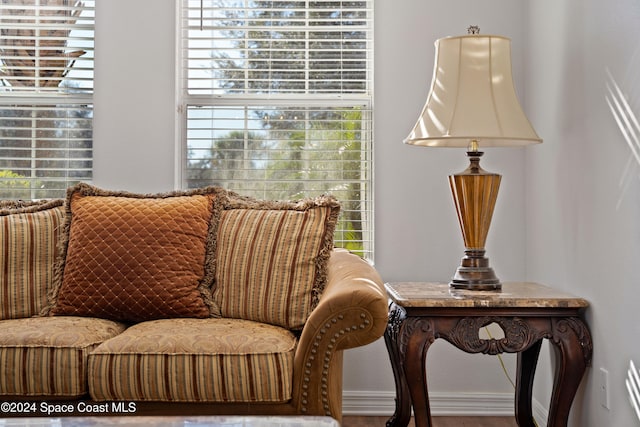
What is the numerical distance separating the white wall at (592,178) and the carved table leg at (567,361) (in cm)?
4

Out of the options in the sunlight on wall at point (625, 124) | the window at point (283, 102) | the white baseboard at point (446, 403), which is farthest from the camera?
the window at point (283, 102)

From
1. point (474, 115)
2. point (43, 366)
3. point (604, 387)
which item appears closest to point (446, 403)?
point (604, 387)

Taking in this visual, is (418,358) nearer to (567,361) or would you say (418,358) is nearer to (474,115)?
(567,361)

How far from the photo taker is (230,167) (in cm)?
327

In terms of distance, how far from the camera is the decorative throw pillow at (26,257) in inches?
103

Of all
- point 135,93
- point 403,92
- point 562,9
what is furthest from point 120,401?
point 562,9

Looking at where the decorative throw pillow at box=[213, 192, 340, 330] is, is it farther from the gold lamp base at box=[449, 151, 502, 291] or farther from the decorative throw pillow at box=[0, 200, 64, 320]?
the decorative throw pillow at box=[0, 200, 64, 320]

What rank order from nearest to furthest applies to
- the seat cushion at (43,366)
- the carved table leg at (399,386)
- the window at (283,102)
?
the seat cushion at (43,366) < the carved table leg at (399,386) < the window at (283,102)

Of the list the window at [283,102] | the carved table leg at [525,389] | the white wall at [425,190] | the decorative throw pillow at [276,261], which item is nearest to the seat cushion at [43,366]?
the decorative throw pillow at [276,261]

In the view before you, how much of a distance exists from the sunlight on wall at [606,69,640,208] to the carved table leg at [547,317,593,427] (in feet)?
1.45

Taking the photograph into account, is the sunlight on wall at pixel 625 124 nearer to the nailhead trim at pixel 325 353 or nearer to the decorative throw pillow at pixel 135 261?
the nailhead trim at pixel 325 353

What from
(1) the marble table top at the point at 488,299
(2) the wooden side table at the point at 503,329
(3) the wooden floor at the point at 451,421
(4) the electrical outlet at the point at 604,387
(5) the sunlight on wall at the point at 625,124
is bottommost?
(3) the wooden floor at the point at 451,421

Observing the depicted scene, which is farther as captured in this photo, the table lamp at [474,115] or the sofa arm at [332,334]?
the table lamp at [474,115]

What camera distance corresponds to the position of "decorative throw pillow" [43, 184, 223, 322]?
8.34 feet
